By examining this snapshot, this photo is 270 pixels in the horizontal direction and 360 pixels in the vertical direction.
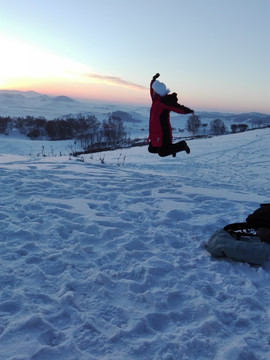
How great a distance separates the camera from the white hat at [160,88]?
652cm

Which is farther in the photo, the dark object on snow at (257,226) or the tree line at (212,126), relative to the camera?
the tree line at (212,126)

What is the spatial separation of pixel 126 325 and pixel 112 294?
48 centimetres

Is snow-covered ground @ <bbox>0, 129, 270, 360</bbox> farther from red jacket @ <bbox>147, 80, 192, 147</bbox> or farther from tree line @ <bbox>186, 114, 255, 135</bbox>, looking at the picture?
tree line @ <bbox>186, 114, 255, 135</bbox>

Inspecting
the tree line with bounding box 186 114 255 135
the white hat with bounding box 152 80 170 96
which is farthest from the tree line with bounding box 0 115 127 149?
the white hat with bounding box 152 80 170 96

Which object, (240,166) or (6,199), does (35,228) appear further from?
(240,166)

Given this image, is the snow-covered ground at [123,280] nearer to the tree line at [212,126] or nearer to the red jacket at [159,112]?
the red jacket at [159,112]

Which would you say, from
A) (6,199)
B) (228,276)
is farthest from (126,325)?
(6,199)

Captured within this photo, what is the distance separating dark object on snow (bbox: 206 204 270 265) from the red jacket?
305 centimetres

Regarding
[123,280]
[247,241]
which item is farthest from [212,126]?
[123,280]

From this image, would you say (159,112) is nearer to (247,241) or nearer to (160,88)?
(160,88)

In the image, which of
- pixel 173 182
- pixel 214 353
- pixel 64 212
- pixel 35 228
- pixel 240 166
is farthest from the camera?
pixel 240 166

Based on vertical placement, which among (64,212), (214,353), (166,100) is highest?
(166,100)

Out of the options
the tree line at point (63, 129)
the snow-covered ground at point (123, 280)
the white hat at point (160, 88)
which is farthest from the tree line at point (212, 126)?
the snow-covered ground at point (123, 280)

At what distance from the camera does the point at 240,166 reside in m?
13.0
